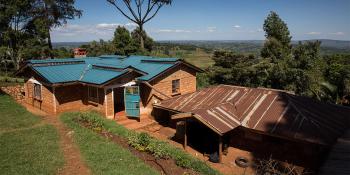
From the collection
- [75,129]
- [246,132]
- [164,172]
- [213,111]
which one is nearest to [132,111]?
[75,129]

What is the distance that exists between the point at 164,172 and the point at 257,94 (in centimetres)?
846

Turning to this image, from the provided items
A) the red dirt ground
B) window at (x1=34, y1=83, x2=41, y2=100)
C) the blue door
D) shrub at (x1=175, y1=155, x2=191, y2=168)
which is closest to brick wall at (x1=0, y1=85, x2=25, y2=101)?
window at (x1=34, y1=83, x2=41, y2=100)

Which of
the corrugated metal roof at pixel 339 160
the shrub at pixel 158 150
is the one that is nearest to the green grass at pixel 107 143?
the shrub at pixel 158 150

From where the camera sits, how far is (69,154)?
440 inches

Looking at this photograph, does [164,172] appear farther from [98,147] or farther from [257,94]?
[257,94]

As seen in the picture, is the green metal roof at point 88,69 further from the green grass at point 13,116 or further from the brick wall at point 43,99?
the green grass at point 13,116

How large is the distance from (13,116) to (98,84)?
19.3 ft

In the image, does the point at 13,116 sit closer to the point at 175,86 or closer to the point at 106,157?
the point at 106,157

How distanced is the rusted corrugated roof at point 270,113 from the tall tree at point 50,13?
2384 centimetres

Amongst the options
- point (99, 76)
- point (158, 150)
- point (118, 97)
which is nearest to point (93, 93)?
point (99, 76)

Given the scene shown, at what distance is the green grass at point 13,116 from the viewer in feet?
51.3

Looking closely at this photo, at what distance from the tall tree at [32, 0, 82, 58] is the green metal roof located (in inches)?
616

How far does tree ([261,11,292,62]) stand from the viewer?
33781 mm

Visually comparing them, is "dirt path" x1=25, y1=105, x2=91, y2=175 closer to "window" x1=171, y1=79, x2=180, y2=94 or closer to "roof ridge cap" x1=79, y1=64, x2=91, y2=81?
"roof ridge cap" x1=79, y1=64, x2=91, y2=81
